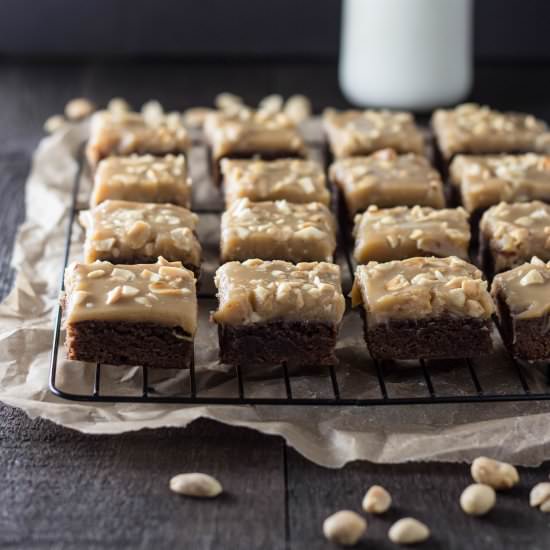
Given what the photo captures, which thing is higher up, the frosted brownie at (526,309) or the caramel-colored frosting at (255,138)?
the caramel-colored frosting at (255,138)

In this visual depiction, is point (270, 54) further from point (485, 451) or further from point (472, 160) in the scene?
point (485, 451)

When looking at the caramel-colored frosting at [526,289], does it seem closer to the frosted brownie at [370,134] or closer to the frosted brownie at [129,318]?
the frosted brownie at [129,318]

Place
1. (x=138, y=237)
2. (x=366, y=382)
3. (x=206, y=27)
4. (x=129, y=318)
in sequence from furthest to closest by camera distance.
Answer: (x=206, y=27) → (x=138, y=237) → (x=366, y=382) → (x=129, y=318)

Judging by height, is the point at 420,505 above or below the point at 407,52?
below

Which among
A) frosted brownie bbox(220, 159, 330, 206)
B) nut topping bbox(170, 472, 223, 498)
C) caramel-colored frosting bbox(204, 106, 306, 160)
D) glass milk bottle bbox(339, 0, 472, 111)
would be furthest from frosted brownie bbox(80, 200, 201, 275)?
glass milk bottle bbox(339, 0, 472, 111)

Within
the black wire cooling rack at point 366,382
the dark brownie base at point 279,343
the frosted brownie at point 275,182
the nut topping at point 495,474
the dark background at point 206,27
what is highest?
the dark background at point 206,27

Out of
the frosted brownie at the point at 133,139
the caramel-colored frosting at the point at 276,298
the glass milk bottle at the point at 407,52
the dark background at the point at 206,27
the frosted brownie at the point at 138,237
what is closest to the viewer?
the caramel-colored frosting at the point at 276,298

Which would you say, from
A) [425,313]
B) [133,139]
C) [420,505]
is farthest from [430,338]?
[133,139]

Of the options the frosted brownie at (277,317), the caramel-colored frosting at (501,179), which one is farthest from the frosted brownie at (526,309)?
the caramel-colored frosting at (501,179)

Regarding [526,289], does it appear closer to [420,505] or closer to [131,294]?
[420,505]
